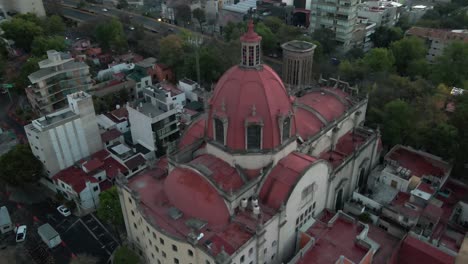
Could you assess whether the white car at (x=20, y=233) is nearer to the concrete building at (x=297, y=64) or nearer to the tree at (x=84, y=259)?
the tree at (x=84, y=259)

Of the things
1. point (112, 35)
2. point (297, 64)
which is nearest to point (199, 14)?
point (112, 35)

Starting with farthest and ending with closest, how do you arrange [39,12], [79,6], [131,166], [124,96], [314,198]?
[79,6], [39,12], [124,96], [131,166], [314,198]

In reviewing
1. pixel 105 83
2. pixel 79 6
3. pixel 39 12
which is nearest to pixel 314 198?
pixel 105 83

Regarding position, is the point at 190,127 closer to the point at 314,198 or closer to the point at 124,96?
the point at 314,198

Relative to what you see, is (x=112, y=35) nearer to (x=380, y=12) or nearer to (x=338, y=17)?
(x=338, y=17)

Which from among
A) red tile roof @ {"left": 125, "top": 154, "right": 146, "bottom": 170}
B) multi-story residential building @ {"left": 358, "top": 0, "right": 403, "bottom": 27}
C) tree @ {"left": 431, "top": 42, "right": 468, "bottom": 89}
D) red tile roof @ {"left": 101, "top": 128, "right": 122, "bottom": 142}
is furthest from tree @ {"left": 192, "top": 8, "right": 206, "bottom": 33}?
red tile roof @ {"left": 125, "top": 154, "right": 146, "bottom": 170}

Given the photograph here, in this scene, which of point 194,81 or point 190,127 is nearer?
point 190,127

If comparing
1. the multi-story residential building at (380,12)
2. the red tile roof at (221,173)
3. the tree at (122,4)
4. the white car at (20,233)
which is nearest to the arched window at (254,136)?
the red tile roof at (221,173)
